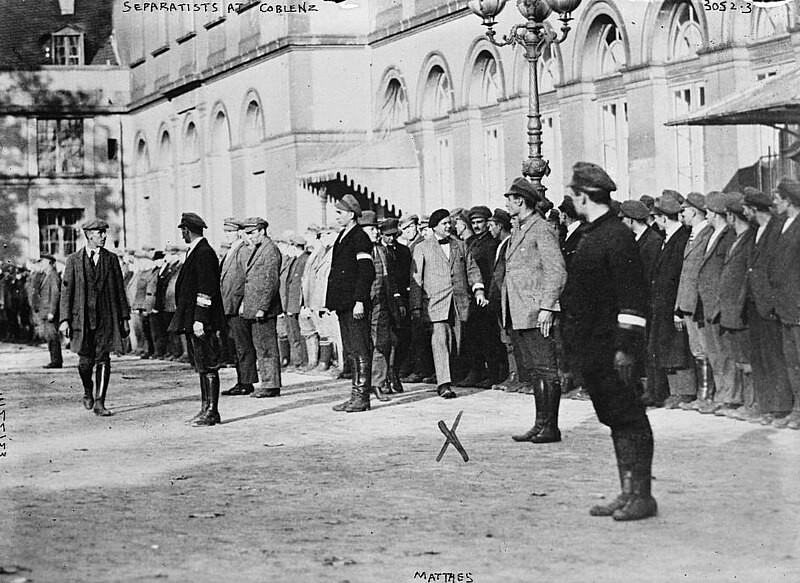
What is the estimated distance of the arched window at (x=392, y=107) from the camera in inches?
1065

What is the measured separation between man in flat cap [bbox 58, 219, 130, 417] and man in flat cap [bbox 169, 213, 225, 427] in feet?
4.84

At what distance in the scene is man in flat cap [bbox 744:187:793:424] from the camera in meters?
12.0

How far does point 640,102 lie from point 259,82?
12.4 metres

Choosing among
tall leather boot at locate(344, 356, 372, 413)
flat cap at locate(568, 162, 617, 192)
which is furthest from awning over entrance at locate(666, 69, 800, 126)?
flat cap at locate(568, 162, 617, 192)

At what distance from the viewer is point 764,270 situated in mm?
12008

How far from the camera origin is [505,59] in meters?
22.7

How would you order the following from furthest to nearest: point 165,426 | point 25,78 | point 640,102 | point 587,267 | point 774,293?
point 25,78, point 640,102, point 165,426, point 774,293, point 587,267

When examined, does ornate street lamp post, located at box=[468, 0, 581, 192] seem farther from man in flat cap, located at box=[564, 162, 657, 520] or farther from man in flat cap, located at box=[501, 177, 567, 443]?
man in flat cap, located at box=[564, 162, 657, 520]

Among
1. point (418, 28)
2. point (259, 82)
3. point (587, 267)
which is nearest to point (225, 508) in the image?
point (587, 267)

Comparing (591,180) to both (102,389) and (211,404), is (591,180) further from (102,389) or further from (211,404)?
(102,389)

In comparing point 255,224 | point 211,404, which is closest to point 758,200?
point 211,404

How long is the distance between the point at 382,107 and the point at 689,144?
1005cm

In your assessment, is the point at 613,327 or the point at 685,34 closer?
the point at 613,327

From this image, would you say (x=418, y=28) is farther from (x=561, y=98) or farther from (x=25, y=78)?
(x=25, y=78)
